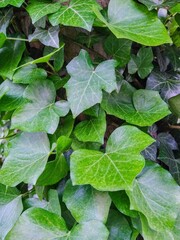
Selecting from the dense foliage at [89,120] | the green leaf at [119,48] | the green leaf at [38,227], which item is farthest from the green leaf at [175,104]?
the green leaf at [38,227]

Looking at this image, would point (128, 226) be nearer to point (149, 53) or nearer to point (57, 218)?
point (57, 218)

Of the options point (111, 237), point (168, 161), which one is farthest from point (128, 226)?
point (168, 161)

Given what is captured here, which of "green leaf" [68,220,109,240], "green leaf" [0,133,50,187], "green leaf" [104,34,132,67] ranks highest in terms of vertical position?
"green leaf" [104,34,132,67]

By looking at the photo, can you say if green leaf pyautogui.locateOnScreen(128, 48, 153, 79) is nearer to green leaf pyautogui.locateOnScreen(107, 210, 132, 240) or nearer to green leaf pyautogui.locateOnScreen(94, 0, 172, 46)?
green leaf pyautogui.locateOnScreen(94, 0, 172, 46)

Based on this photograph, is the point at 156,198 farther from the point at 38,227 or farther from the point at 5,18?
the point at 5,18

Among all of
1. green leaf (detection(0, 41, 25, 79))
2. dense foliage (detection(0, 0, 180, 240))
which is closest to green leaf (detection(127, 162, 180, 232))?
dense foliage (detection(0, 0, 180, 240))

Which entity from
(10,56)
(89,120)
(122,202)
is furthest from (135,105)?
(10,56)
